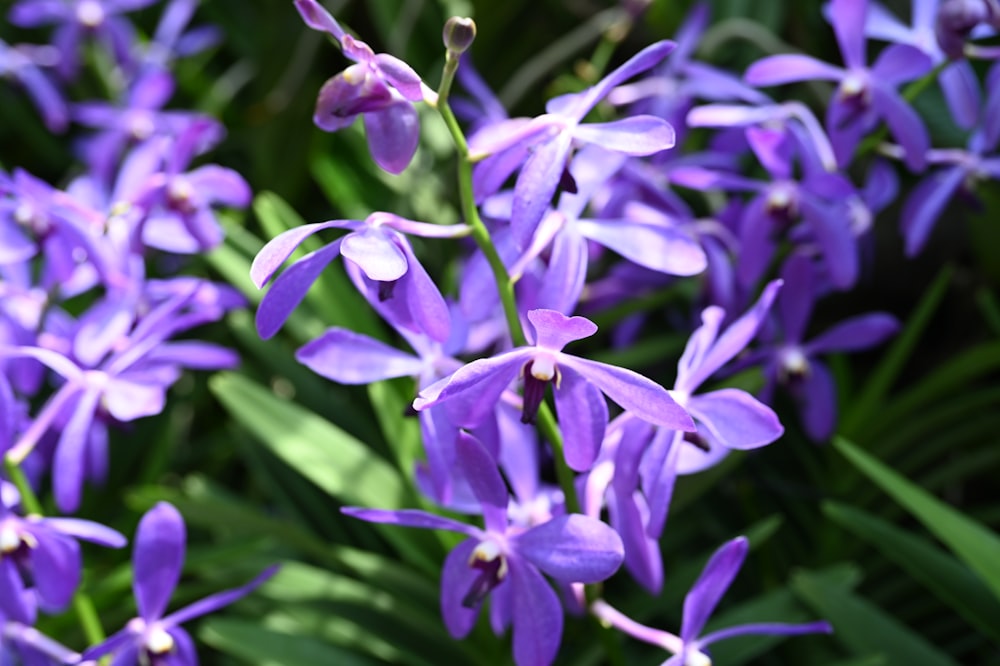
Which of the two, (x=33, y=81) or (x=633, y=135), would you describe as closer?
(x=633, y=135)

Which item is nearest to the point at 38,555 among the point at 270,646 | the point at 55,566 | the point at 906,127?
the point at 55,566

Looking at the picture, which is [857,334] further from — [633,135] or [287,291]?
[287,291]

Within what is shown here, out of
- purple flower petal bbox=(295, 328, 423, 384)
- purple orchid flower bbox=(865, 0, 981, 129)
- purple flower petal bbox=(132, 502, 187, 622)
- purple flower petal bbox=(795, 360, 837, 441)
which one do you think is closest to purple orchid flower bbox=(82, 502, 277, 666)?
purple flower petal bbox=(132, 502, 187, 622)

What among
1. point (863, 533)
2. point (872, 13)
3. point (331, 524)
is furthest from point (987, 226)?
point (331, 524)

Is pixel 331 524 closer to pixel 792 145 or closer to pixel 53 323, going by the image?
pixel 53 323

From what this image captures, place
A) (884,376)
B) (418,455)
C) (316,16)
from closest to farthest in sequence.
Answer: (316,16) < (418,455) < (884,376)

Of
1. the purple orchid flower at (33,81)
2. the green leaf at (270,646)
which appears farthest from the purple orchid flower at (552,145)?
the purple orchid flower at (33,81)

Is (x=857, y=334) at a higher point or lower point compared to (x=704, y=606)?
higher
